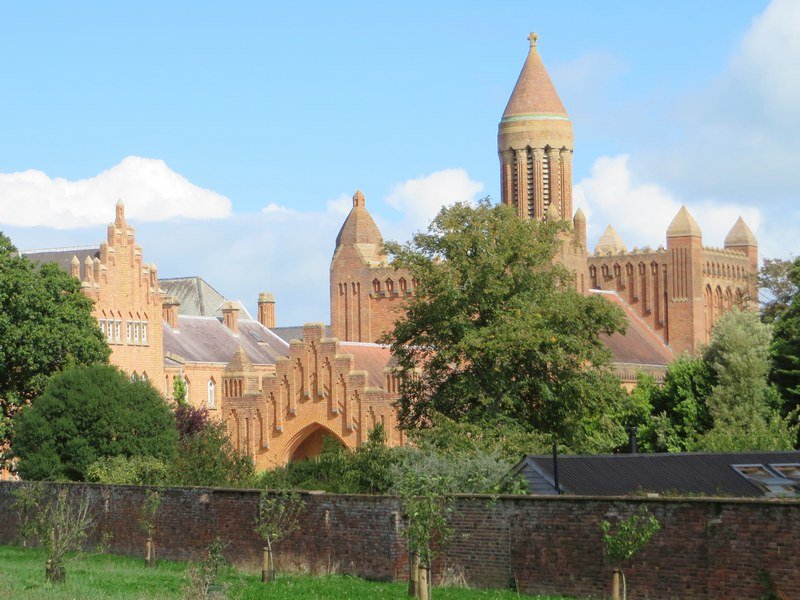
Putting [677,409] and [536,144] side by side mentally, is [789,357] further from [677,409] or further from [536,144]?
[536,144]

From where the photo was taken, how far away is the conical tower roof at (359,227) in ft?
301

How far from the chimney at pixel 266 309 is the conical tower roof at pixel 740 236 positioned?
3746 cm

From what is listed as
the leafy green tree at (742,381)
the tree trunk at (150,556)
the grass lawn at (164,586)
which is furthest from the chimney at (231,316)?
the grass lawn at (164,586)

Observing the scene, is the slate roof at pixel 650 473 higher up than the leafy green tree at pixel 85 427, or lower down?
lower down

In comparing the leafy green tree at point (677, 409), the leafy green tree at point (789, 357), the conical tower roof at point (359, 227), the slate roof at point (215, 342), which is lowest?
the leafy green tree at point (677, 409)

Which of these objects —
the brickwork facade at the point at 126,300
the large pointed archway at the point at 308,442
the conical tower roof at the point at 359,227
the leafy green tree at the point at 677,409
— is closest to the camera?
the leafy green tree at the point at 677,409

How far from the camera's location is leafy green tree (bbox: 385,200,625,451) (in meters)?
47.5

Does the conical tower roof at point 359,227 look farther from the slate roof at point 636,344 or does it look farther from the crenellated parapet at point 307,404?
the crenellated parapet at point 307,404

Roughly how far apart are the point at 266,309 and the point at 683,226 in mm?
39452

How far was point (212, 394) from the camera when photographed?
311 feet

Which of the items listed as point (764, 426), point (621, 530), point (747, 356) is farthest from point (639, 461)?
point (747, 356)

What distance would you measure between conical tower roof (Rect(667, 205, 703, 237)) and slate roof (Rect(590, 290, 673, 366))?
531cm

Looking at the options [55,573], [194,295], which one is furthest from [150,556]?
[194,295]

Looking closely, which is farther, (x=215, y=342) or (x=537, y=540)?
(x=215, y=342)
